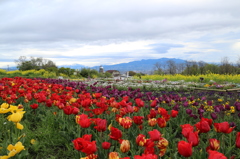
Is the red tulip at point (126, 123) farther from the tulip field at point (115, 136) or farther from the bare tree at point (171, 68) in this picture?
the bare tree at point (171, 68)

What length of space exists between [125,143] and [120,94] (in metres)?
3.24

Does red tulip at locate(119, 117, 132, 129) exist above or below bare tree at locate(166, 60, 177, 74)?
below

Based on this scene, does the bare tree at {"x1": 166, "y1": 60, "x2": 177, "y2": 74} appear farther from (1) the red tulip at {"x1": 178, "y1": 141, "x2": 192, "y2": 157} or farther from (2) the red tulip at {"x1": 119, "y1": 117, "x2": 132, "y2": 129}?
(1) the red tulip at {"x1": 178, "y1": 141, "x2": 192, "y2": 157}

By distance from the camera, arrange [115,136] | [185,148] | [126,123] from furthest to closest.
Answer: [126,123] < [115,136] < [185,148]

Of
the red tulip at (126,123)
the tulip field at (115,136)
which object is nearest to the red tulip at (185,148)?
the tulip field at (115,136)

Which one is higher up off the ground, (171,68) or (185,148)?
A: (171,68)

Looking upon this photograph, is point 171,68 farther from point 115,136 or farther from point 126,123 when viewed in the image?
point 115,136

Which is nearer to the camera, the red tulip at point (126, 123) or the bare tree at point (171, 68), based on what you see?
the red tulip at point (126, 123)

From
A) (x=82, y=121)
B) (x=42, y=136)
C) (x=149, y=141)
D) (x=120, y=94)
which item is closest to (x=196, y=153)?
(x=149, y=141)

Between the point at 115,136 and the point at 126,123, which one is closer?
the point at 115,136

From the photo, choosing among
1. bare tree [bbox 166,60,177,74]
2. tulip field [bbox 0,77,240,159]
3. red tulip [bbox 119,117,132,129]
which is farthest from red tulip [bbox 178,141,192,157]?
bare tree [bbox 166,60,177,74]

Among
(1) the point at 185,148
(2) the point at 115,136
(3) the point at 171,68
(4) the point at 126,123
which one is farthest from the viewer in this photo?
(3) the point at 171,68

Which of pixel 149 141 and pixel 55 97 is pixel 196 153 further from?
pixel 55 97

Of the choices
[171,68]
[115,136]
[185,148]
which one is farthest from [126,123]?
[171,68]
